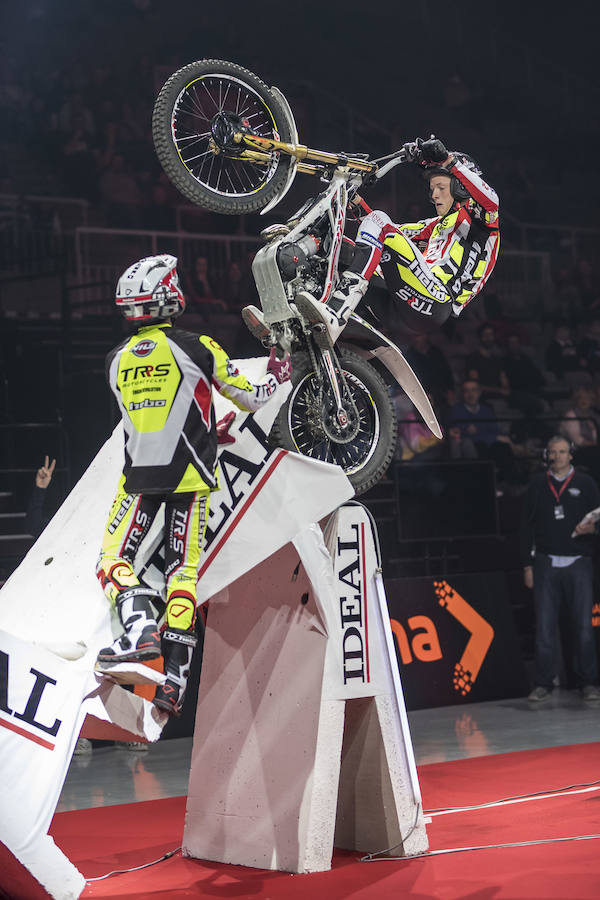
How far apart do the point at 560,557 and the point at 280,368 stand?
501 cm

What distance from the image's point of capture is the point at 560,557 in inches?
371

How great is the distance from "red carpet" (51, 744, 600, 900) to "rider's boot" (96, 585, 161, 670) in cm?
120

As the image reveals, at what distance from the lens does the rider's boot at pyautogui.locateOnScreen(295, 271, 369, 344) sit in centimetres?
521

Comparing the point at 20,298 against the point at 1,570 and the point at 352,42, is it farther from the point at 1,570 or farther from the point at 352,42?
the point at 352,42

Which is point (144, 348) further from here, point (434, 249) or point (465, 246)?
point (465, 246)

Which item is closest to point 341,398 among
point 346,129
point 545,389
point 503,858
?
point 503,858

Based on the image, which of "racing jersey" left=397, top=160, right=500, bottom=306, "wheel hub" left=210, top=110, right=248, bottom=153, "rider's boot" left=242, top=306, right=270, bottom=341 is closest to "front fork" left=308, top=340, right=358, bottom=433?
"rider's boot" left=242, top=306, right=270, bottom=341

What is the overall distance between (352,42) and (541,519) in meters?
8.81

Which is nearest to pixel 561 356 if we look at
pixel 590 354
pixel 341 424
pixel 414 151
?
pixel 590 354

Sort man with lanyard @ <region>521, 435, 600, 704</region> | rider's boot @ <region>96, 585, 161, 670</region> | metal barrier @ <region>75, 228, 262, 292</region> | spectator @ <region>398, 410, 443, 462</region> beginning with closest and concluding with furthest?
rider's boot @ <region>96, 585, 161, 670</region>, man with lanyard @ <region>521, 435, 600, 704</region>, metal barrier @ <region>75, 228, 262, 292</region>, spectator @ <region>398, 410, 443, 462</region>

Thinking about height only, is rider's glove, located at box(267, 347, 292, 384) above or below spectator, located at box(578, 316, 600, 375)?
below

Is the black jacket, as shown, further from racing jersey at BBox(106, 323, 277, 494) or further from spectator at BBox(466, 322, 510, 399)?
racing jersey at BBox(106, 323, 277, 494)

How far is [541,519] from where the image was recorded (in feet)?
31.2

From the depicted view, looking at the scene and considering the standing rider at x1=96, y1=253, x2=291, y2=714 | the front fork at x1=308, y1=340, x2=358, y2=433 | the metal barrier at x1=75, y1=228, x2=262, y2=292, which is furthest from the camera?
the metal barrier at x1=75, y1=228, x2=262, y2=292
